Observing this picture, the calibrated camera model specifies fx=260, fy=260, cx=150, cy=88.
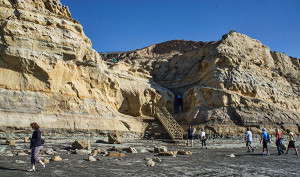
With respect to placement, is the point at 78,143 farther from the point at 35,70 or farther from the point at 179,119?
the point at 179,119

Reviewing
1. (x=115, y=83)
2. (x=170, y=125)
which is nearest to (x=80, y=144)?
(x=170, y=125)

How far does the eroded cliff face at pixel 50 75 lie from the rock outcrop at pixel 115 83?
6 centimetres

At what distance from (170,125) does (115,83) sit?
7.31 metres

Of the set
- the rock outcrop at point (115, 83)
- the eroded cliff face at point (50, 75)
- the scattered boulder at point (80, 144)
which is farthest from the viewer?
the rock outcrop at point (115, 83)

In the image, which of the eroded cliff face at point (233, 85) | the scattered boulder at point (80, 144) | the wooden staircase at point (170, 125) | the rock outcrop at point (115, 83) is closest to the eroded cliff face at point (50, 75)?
the rock outcrop at point (115, 83)

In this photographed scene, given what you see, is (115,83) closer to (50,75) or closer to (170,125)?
(170,125)

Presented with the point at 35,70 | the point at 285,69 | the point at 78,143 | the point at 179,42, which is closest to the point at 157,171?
the point at 78,143

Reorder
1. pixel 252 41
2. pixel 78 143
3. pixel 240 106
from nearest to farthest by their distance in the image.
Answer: pixel 78 143, pixel 240 106, pixel 252 41

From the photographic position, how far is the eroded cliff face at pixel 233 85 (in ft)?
88.7

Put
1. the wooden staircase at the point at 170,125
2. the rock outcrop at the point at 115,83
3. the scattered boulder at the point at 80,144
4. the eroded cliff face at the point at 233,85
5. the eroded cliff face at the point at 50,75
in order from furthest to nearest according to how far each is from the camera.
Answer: the eroded cliff face at the point at 233,85
the wooden staircase at the point at 170,125
the rock outcrop at the point at 115,83
the eroded cliff face at the point at 50,75
the scattered boulder at the point at 80,144

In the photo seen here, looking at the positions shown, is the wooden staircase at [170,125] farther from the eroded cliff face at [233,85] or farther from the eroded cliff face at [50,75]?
the eroded cliff face at [50,75]

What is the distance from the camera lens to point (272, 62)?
40000 millimetres

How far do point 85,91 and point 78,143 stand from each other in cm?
1105

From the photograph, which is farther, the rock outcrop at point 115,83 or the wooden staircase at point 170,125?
the wooden staircase at point 170,125
